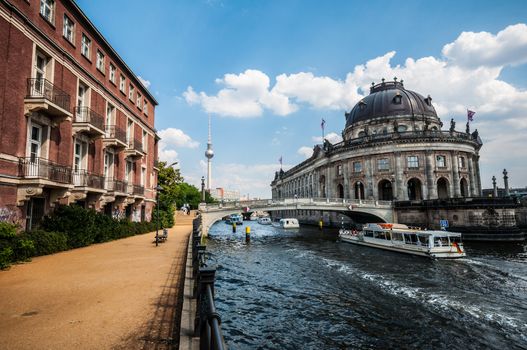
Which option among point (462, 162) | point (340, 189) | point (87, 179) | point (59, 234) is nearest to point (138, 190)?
point (87, 179)

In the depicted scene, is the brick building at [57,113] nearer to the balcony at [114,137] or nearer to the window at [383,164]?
the balcony at [114,137]

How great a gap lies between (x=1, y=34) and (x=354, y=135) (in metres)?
63.3

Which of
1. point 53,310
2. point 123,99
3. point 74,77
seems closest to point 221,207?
point 123,99

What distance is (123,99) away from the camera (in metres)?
28.1

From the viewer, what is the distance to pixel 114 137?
24531mm

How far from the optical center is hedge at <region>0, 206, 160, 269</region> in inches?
476

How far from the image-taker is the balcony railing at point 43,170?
1501 cm

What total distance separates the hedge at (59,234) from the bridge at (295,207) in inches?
658

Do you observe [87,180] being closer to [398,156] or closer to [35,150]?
[35,150]

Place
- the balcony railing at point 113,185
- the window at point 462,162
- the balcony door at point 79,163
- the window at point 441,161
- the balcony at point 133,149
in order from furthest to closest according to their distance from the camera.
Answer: the window at point 462,162 < the window at point 441,161 < the balcony at point 133,149 < the balcony railing at point 113,185 < the balcony door at point 79,163

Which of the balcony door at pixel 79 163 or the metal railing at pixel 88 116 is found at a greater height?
the metal railing at pixel 88 116

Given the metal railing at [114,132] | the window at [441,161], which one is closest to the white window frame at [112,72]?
the metal railing at [114,132]

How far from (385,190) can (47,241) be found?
56907 mm

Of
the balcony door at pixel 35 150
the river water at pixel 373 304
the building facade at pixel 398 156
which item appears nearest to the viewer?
the river water at pixel 373 304
